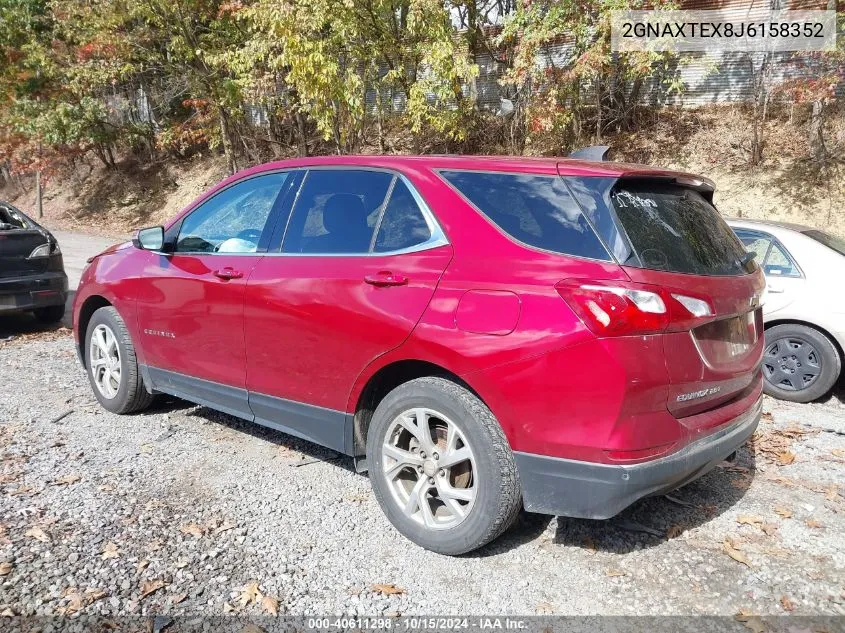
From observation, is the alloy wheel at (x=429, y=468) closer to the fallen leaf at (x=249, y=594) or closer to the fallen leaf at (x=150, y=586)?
the fallen leaf at (x=249, y=594)

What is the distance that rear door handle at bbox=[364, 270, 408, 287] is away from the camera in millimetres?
3105

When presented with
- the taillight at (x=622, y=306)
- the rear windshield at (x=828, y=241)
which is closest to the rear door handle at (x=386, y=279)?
the taillight at (x=622, y=306)

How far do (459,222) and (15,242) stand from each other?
6514mm

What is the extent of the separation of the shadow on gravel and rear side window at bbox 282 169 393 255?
181 cm

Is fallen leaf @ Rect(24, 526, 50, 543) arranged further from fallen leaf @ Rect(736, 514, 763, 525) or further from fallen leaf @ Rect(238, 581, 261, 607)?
fallen leaf @ Rect(736, 514, 763, 525)

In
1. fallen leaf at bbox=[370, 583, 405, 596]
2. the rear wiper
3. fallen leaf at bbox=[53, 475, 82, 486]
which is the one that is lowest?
fallen leaf at bbox=[370, 583, 405, 596]

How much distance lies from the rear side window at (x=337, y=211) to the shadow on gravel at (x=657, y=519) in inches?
71.4

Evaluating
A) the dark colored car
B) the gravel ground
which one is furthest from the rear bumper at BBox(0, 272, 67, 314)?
the gravel ground

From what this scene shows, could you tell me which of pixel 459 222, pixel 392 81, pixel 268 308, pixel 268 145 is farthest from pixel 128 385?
pixel 268 145

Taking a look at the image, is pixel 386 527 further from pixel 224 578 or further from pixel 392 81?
pixel 392 81

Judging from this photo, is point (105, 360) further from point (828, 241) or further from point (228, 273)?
point (828, 241)

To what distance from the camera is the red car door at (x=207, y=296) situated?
12.8 feet

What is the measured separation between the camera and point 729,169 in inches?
568

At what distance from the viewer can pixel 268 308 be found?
3646 mm
